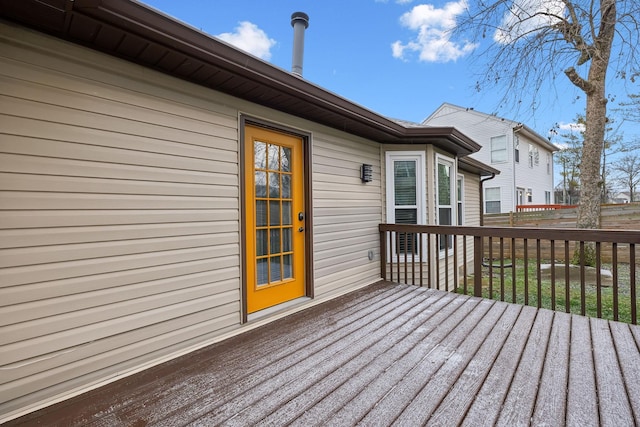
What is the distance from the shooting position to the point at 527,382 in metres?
1.83

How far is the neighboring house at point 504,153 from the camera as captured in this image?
12.8 metres

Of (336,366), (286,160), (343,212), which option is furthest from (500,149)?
(336,366)

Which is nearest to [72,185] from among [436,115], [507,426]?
[507,426]

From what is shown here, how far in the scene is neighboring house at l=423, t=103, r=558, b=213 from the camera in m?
12.8

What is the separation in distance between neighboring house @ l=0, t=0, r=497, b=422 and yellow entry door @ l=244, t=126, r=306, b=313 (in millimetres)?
16

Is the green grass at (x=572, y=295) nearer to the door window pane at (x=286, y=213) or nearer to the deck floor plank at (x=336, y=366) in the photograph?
the deck floor plank at (x=336, y=366)

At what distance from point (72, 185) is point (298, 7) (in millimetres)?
4480

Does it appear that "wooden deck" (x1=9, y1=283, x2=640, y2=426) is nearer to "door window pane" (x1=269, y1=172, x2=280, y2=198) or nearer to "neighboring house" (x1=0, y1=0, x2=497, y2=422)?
"neighboring house" (x1=0, y1=0, x2=497, y2=422)

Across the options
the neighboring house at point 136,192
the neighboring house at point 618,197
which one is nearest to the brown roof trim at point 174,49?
the neighboring house at point 136,192

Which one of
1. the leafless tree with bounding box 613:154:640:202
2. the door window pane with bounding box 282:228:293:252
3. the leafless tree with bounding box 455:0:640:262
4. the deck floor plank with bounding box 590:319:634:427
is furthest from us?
the leafless tree with bounding box 613:154:640:202

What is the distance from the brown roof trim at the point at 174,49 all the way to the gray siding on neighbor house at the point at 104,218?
11 cm

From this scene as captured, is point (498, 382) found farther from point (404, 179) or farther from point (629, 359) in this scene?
point (404, 179)

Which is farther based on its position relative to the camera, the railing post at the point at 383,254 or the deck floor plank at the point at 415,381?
the railing post at the point at 383,254

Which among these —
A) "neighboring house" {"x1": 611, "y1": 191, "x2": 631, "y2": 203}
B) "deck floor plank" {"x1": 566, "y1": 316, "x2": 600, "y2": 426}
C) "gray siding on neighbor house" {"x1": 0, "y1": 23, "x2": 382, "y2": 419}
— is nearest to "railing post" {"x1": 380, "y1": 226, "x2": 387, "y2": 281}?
"deck floor plank" {"x1": 566, "y1": 316, "x2": 600, "y2": 426}
